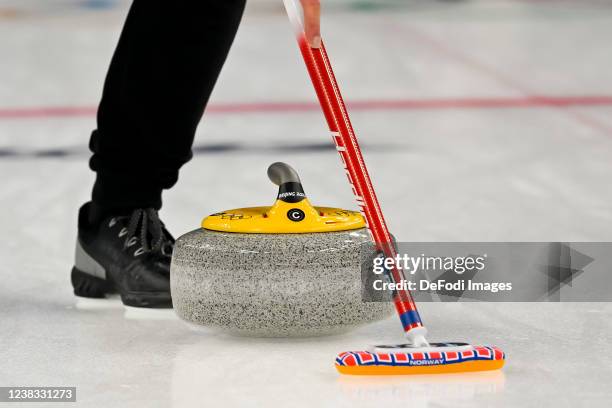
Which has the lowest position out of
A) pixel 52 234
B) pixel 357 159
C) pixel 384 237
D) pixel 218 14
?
pixel 52 234

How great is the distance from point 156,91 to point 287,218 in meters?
0.38

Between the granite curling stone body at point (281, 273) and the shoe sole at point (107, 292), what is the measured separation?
212 millimetres

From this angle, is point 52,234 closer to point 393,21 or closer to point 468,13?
point 393,21

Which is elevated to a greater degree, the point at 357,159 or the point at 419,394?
the point at 357,159

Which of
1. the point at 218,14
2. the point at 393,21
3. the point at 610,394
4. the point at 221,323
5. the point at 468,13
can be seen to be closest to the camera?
the point at 610,394

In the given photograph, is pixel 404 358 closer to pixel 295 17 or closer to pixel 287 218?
pixel 287 218

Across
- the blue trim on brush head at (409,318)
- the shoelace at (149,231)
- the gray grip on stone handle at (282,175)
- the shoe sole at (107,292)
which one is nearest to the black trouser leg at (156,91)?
the shoelace at (149,231)

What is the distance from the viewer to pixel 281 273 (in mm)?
1680

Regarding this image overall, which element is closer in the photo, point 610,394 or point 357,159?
point 610,394

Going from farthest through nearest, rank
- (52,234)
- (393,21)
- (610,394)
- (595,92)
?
1. (393,21)
2. (595,92)
3. (52,234)
4. (610,394)

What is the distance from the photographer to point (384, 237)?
1669 mm

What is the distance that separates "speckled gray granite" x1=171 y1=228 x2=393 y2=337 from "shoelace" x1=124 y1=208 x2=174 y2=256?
0.97ft

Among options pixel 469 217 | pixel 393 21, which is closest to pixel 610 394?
pixel 469 217

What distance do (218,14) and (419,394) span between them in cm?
74
